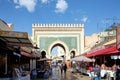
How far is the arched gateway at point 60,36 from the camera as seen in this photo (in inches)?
2493

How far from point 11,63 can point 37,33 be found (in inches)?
1556

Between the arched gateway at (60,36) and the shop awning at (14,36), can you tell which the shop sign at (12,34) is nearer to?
the shop awning at (14,36)

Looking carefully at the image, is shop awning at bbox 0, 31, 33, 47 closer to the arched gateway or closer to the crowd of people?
the crowd of people

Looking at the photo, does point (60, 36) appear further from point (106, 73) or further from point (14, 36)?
point (14, 36)

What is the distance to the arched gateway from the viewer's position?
2493 inches

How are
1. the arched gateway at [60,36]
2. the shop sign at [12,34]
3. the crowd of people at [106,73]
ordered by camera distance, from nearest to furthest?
the shop sign at [12,34], the crowd of people at [106,73], the arched gateway at [60,36]

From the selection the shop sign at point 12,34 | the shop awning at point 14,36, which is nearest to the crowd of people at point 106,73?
the shop awning at point 14,36

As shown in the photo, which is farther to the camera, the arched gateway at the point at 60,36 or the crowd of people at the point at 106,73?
the arched gateway at the point at 60,36

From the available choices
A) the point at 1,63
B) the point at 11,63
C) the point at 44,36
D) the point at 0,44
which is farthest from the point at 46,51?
the point at 0,44

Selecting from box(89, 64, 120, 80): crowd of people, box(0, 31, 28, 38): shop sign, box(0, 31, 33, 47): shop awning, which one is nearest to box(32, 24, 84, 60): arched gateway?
box(89, 64, 120, 80): crowd of people

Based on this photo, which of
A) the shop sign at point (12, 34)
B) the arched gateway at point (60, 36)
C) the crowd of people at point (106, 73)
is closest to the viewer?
the shop sign at point (12, 34)

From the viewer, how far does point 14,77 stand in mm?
16547

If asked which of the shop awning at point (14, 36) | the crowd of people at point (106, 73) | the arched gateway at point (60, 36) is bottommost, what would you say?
the crowd of people at point (106, 73)

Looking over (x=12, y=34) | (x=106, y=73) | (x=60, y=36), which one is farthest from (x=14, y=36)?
(x=60, y=36)
